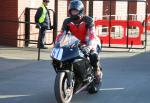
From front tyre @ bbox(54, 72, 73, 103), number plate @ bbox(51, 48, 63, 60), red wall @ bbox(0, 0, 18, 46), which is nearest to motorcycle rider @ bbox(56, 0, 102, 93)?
number plate @ bbox(51, 48, 63, 60)

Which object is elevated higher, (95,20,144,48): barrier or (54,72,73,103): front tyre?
(95,20,144,48): barrier

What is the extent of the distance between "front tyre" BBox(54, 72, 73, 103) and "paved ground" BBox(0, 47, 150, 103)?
48 cm

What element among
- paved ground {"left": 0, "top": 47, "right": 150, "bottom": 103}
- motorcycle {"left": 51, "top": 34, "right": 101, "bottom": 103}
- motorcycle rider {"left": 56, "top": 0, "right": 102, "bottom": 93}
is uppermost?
motorcycle rider {"left": 56, "top": 0, "right": 102, "bottom": 93}

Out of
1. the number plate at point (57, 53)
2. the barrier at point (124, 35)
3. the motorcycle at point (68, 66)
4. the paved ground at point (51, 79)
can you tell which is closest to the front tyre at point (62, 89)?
the motorcycle at point (68, 66)

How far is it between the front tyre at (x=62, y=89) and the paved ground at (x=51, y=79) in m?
0.48

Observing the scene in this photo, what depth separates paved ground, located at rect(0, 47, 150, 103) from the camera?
9.13 m

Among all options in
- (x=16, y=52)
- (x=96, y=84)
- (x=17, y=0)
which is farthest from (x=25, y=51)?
(x=96, y=84)

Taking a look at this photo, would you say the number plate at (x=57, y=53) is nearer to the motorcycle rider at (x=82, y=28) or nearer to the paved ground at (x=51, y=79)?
the motorcycle rider at (x=82, y=28)

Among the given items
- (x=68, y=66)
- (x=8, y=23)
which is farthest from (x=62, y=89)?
(x=8, y=23)

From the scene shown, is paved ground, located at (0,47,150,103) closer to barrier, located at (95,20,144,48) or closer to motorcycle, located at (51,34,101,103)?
motorcycle, located at (51,34,101,103)

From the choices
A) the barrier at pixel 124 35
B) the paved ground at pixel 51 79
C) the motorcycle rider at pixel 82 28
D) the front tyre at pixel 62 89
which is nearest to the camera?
the front tyre at pixel 62 89

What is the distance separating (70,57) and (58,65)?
27 centimetres

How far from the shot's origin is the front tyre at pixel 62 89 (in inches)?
321

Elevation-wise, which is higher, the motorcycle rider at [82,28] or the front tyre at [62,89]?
the motorcycle rider at [82,28]
